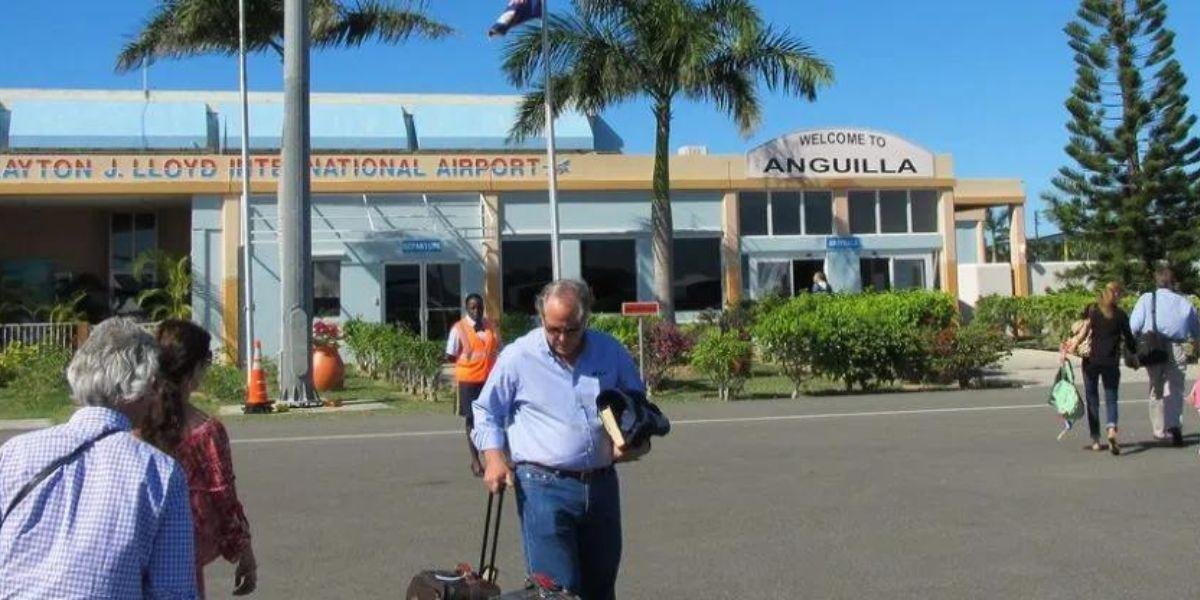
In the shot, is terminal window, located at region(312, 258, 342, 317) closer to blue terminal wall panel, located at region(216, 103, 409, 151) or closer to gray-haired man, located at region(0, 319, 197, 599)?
blue terminal wall panel, located at region(216, 103, 409, 151)

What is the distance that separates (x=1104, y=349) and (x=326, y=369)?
559 inches

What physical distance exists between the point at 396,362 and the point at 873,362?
7.99 metres

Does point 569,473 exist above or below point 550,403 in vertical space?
below

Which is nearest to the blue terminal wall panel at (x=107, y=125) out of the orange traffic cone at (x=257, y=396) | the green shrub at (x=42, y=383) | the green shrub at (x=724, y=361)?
the green shrub at (x=42, y=383)

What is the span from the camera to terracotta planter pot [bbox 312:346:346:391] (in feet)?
72.8

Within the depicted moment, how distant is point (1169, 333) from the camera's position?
12133 millimetres

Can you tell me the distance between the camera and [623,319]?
22500 millimetres

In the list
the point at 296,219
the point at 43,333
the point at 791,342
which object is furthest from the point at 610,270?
the point at 43,333

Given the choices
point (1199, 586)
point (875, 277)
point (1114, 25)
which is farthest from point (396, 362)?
point (1114, 25)

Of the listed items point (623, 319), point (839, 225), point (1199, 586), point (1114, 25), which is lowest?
point (1199, 586)

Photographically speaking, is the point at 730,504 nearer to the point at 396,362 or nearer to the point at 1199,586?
the point at 1199,586

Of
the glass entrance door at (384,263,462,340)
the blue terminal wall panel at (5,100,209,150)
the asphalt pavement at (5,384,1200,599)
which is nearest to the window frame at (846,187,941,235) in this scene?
the glass entrance door at (384,263,462,340)

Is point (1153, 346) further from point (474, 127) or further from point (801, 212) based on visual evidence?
point (474, 127)

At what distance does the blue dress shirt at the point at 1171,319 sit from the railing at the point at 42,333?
20418mm
